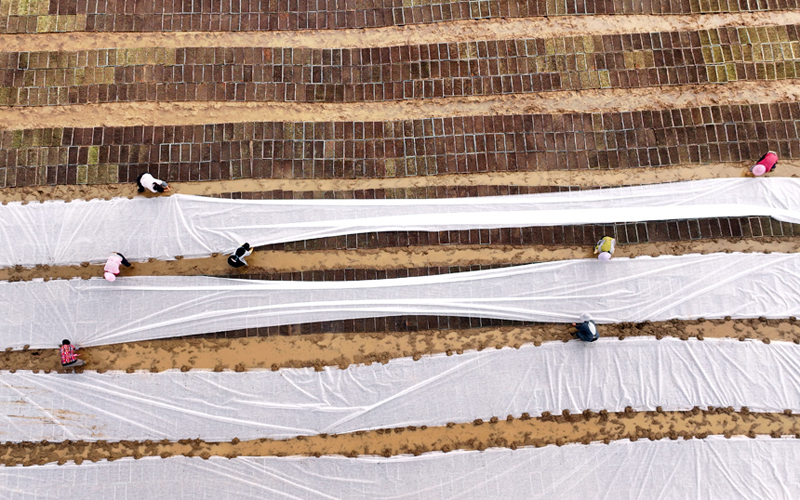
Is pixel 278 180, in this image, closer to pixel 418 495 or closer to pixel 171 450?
pixel 171 450

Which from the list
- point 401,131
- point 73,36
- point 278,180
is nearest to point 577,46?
point 401,131

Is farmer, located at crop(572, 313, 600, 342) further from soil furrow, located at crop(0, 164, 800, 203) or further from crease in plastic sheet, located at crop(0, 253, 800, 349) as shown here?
soil furrow, located at crop(0, 164, 800, 203)

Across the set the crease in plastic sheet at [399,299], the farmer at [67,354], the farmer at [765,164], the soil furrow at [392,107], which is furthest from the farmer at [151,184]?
the farmer at [765,164]

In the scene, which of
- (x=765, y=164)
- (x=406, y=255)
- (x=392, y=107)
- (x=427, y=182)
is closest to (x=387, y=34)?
(x=392, y=107)

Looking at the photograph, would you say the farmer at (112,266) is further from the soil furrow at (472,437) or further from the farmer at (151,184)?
the soil furrow at (472,437)

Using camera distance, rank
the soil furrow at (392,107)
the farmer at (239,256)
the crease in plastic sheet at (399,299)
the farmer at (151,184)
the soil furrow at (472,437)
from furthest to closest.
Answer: the soil furrow at (392,107) → the farmer at (151,184) → the crease in plastic sheet at (399,299) → the farmer at (239,256) → the soil furrow at (472,437)

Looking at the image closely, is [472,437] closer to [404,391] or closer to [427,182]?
[404,391]
